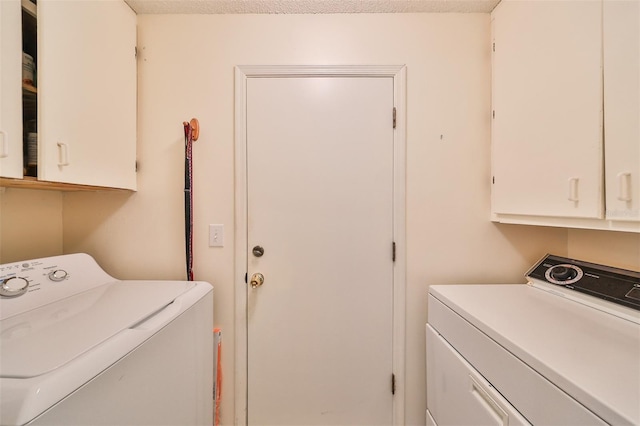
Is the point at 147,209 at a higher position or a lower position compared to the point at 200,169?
lower

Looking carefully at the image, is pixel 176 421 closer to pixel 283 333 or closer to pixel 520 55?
pixel 283 333

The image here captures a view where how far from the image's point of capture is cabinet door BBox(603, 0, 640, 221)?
0.68m

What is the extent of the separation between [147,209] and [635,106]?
195 cm

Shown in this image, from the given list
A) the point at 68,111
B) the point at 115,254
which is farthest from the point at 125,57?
the point at 115,254

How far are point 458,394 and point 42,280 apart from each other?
5.18 feet

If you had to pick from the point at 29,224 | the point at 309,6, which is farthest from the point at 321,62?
the point at 29,224

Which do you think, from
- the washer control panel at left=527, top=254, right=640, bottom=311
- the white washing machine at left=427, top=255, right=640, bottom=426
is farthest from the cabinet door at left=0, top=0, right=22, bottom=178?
the washer control panel at left=527, top=254, right=640, bottom=311

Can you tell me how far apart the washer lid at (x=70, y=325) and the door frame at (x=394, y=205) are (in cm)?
35

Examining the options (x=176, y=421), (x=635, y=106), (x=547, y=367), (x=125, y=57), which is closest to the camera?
(x=547, y=367)

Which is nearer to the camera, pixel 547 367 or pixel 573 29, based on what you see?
pixel 547 367

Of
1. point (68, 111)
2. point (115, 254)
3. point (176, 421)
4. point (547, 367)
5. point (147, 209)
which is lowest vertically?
point (176, 421)

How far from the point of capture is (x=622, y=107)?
0.71 meters

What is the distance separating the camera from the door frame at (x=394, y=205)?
122cm

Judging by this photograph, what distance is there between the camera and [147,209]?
126 centimetres
